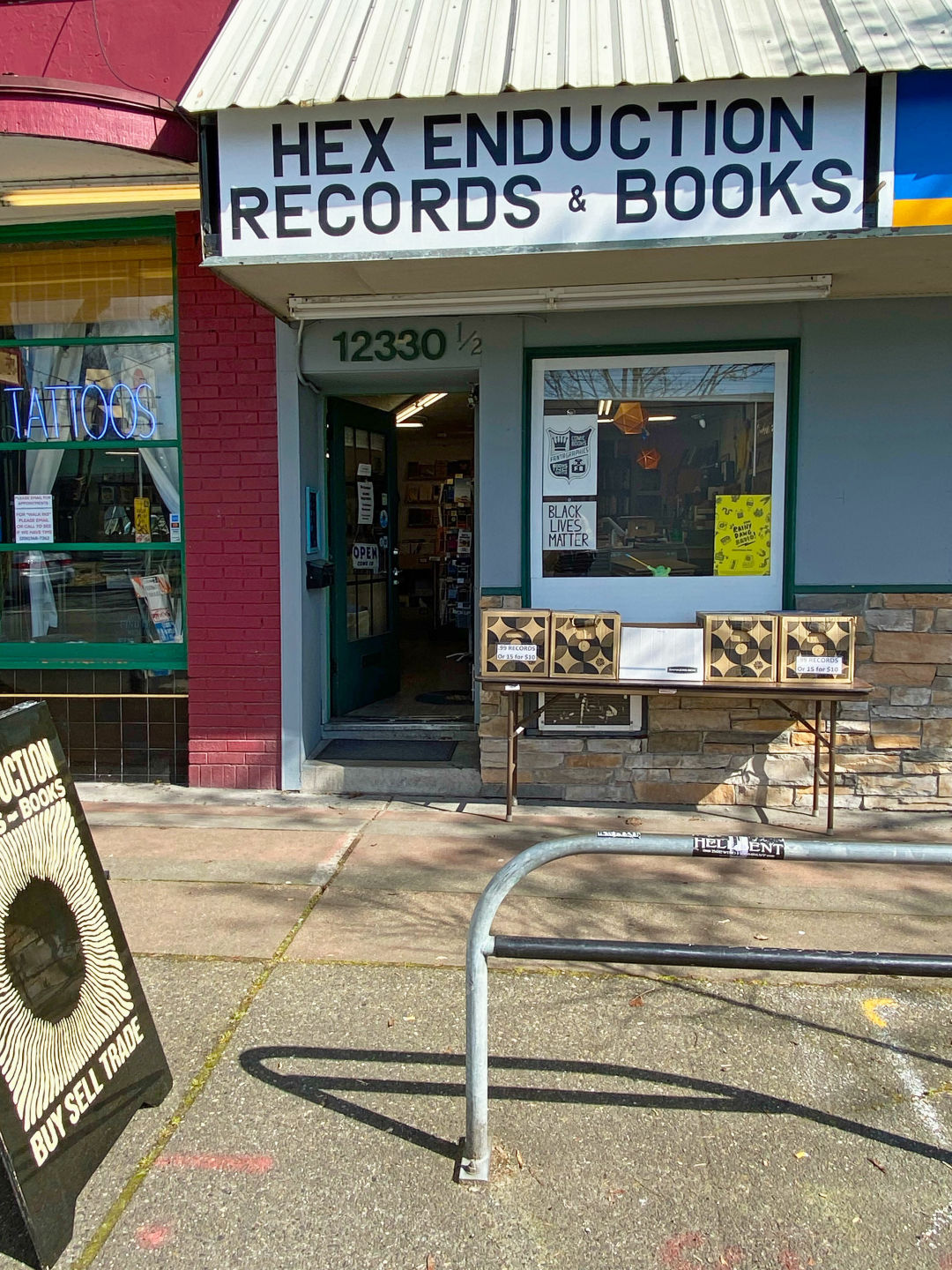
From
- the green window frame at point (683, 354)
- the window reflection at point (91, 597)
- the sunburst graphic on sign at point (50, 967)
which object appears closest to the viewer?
the sunburst graphic on sign at point (50, 967)

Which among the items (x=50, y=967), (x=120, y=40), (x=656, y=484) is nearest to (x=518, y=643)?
(x=656, y=484)

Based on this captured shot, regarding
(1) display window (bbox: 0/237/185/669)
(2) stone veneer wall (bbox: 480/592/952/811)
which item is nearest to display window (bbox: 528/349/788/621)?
(2) stone veneer wall (bbox: 480/592/952/811)

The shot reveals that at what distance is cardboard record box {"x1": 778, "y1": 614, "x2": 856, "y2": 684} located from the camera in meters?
5.18

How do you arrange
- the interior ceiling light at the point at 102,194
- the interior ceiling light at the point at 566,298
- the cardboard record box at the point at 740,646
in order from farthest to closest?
the interior ceiling light at the point at 102,194, the cardboard record box at the point at 740,646, the interior ceiling light at the point at 566,298

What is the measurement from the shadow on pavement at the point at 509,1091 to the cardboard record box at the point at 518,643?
2573 mm

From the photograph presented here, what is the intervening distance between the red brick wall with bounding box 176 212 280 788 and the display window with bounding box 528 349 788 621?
1695mm

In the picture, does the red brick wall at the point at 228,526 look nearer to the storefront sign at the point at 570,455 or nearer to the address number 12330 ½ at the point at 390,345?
the address number 12330 ½ at the point at 390,345

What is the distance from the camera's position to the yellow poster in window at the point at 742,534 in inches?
227

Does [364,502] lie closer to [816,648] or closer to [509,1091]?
[816,648]

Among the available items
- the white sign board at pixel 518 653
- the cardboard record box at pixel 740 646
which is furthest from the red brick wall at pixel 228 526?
the cardboard record box at pixel 740 646

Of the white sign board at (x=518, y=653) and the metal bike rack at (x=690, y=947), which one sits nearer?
the metal bike rack at (x=690, y=947)

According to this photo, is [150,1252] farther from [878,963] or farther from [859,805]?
[859,805]

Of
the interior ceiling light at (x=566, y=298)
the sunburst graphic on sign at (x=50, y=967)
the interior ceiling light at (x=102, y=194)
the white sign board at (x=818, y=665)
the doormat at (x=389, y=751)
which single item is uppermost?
the interior ceiling light at (x=102, y=194)

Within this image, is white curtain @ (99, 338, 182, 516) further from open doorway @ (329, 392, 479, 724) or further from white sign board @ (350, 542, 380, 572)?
white sign board @ (350, 542, 380, 572)
